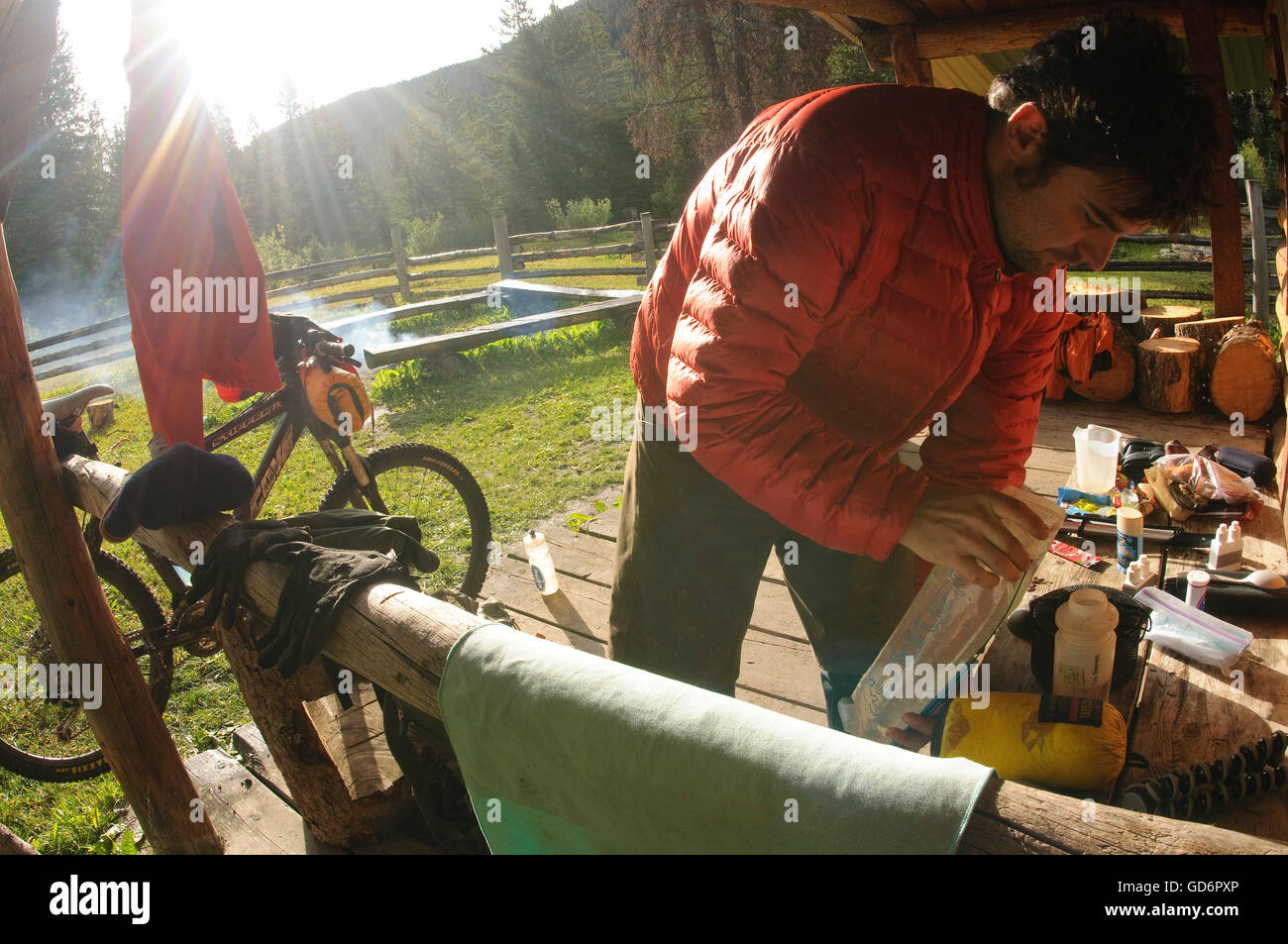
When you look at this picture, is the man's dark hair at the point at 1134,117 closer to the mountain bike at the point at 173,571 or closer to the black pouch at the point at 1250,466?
the black pouch at the point at 1250,466

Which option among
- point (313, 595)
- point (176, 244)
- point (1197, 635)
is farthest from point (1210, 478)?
point (176, 244)

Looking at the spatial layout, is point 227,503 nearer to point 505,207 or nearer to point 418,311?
point 418,311

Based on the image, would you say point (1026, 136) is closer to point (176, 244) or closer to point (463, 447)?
point (176, 244)

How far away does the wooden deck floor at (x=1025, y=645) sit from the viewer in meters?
1.93

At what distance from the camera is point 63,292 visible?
79.2ft

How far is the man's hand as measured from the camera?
146 cm

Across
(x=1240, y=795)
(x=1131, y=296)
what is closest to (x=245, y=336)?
(x=1240, y=795)

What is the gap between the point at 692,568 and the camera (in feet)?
7.07

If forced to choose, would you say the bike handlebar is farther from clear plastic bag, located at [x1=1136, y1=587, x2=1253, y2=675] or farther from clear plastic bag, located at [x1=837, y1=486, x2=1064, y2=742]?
clear plastic bag, located at [x1=1136, y1=587, x2=1253, y2=675]

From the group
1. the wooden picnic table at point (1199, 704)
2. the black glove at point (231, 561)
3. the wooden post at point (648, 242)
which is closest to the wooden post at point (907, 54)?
the wooden picnic table at point (1199, 704)

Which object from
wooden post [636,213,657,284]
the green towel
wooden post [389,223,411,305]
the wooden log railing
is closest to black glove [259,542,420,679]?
the wooden log railing

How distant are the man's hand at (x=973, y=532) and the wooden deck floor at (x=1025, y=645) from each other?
661 millimetres

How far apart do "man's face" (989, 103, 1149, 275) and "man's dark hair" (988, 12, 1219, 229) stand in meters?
0.02
